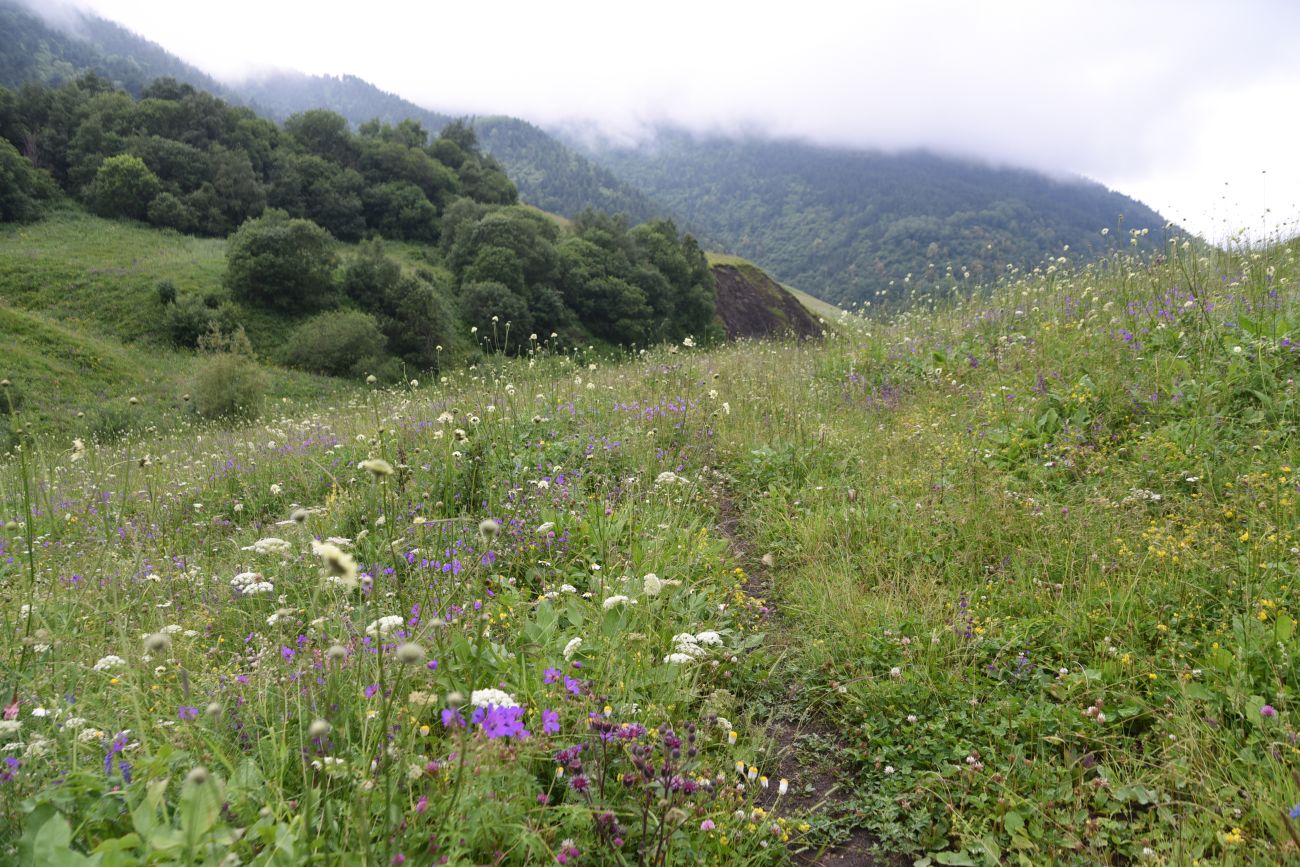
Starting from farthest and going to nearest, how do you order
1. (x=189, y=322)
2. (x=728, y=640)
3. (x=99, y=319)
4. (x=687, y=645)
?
(x=189, y=322), (x=99, y=319), (x=728, y=640), (x=687, y=645)

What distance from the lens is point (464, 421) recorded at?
585 cm

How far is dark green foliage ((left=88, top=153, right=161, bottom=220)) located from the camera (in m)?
49.2

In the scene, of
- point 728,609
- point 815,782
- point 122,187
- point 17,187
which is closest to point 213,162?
point 122,187

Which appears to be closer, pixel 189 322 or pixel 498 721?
pixel 498 721

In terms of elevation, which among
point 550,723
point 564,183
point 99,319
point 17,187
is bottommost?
point 99,319

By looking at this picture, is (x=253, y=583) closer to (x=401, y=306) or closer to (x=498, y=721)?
(x=498, y=721)

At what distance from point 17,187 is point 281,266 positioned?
75.8 feet

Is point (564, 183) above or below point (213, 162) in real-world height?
above

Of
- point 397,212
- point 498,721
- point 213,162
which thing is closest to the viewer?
point 498,721

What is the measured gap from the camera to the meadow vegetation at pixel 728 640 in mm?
1764

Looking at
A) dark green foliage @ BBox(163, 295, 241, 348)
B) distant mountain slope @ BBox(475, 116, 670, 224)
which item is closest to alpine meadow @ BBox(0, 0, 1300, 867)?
dark green foliage @ BBox(163, 295, 241, 348)

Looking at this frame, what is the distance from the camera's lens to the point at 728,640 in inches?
129

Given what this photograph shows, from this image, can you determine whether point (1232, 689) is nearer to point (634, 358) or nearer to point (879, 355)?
point (879, 355)

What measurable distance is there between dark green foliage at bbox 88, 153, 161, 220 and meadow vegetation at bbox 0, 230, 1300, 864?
195ft
